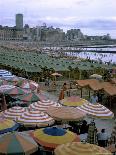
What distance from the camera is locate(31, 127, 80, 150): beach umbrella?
936cm

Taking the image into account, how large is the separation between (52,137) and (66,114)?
266cm

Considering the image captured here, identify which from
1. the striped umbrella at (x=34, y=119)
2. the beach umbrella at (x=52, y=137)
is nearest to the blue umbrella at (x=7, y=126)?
the striped umbrella at (x=34, y=119)

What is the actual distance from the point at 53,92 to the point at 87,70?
9173 mm

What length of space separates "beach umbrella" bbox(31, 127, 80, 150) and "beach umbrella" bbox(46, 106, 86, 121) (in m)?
2.09

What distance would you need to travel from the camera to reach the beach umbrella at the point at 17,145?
8.53m

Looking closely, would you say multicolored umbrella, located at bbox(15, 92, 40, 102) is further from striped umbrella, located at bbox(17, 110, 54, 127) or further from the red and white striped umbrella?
striped umbrella, located at bbox(17, 110, 54, 127)

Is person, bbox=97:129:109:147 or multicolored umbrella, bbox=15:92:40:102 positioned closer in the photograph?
person, bbox=97:129:109:147

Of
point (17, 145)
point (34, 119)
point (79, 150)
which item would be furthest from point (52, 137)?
point (34, 119)

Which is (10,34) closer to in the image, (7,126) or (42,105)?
(42,105)

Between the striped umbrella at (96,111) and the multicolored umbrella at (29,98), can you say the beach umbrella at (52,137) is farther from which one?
the multicolored umbrella at (29,98)

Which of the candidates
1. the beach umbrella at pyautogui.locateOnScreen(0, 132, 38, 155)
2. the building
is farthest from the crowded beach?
the building

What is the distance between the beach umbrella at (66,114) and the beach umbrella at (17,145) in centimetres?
296

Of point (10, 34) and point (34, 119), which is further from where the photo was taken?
point (10, 34)

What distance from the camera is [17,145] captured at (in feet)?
28.6
